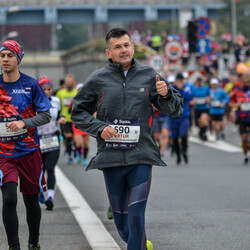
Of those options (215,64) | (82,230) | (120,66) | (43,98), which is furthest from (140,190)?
(215,64)

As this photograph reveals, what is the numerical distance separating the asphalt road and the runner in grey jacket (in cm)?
147

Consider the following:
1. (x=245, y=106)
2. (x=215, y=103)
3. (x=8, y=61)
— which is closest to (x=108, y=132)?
(x=8, y=61)

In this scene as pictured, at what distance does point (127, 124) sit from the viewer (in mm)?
6008

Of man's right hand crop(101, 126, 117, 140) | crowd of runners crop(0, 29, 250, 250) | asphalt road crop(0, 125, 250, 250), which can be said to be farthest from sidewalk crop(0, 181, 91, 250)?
man's right hand crop(101, 126, 117, 140)

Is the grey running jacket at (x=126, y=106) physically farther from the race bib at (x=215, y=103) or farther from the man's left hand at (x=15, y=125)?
the race bib at (x=215, y=103)

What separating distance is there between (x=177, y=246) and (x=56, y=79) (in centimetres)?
8731

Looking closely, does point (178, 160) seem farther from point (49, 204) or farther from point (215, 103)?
point (215, 103)

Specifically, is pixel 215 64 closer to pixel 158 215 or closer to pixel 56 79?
pixel 158 215

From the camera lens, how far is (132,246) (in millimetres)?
5895

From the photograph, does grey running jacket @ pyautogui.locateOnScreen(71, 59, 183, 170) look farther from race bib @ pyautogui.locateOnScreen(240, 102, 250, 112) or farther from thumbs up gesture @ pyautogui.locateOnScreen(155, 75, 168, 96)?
race bib @ pyautogui.locateOnScreen(240, 102, 250, 112)

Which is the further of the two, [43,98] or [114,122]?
[43,98]

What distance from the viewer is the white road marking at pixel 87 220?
748 centimetres

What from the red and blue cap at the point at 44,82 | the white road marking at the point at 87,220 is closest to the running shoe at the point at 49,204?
the white road marking at the point at 87,220

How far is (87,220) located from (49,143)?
1.84m
